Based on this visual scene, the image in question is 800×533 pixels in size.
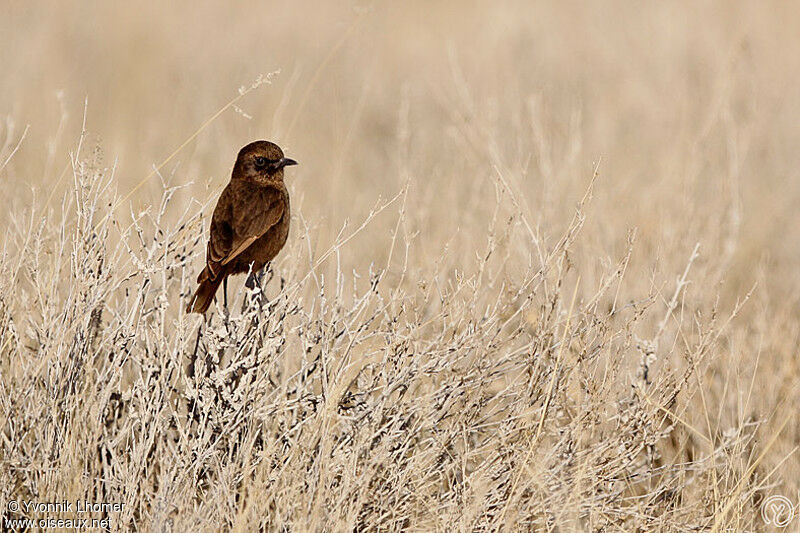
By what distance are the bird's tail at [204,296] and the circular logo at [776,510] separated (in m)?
2.00

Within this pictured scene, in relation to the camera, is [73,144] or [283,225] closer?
[283,225]

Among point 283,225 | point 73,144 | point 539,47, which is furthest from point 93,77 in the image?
point 283,225

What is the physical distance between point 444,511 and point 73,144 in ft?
14.6

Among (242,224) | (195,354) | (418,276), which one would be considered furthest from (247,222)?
(418,276)

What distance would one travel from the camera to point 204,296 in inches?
123

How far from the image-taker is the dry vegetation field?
2924 millimetres

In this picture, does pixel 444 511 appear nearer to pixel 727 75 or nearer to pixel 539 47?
pixel 727 75

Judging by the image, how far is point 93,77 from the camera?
8453mm

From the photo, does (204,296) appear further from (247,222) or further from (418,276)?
(418,276)

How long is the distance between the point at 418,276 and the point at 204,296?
131 cm

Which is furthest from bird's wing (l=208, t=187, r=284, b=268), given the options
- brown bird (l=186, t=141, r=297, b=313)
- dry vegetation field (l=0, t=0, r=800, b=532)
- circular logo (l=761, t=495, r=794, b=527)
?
circular logo (l=761, t=495, r=794, b=527)

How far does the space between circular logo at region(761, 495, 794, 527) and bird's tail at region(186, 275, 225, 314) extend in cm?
200

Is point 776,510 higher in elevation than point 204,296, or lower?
lower

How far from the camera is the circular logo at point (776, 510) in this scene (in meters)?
3.49
